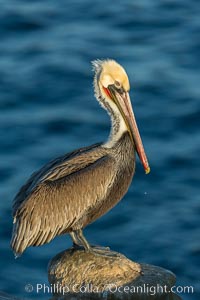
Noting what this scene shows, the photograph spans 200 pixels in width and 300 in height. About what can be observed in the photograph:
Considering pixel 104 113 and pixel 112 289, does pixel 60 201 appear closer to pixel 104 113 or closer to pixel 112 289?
pixel 112 289

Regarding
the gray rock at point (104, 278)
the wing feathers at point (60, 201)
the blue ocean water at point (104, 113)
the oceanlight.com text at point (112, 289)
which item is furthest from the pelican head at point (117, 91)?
the blue ocean water at point (104, 113)

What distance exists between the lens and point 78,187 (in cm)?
1388

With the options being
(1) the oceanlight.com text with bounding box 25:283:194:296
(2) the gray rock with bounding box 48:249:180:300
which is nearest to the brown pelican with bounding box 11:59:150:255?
(2) the gray rock with bounding box 48:249:180:300

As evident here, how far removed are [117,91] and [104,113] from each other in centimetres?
589

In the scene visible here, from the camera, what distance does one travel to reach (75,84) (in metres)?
20.9

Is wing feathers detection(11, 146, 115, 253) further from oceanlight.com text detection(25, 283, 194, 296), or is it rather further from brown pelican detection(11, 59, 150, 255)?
oceanlight.com text detection(25, 283, 194, 296)

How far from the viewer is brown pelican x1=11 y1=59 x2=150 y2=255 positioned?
13.7 meters

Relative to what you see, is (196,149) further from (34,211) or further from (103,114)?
(34,211)

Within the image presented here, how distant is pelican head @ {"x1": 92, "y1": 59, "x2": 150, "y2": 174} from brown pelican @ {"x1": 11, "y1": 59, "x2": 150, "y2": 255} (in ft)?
0.04

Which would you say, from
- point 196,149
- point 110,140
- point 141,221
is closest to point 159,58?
point 196,149

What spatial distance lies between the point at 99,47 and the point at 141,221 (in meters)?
5.36

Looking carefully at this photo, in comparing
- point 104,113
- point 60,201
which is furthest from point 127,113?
point 104,113

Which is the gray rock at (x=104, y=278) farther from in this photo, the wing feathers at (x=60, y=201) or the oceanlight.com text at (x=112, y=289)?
the wing feathers at (x=60, y=201)

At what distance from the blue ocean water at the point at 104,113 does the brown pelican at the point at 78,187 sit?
1775mm
